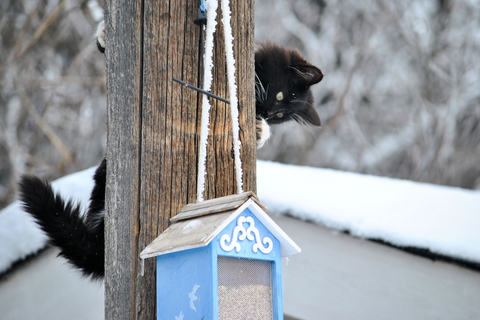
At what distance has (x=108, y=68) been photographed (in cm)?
110

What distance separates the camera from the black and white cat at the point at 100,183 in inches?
55.9

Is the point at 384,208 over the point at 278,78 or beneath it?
beneath

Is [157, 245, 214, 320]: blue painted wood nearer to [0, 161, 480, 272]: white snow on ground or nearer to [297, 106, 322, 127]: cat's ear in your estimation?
[0, 161, 480, 272]: white snow on ground

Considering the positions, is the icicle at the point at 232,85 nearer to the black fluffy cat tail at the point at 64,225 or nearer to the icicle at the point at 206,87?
the icicle at the point at 206,87

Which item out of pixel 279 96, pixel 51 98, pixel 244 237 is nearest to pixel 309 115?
pixel 279 96

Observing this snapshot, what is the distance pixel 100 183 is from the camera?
78.3 inches

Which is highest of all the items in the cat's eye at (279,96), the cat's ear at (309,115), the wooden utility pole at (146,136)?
the cat's eye at (279,96)

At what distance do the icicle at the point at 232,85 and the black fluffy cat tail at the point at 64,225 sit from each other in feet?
2.43

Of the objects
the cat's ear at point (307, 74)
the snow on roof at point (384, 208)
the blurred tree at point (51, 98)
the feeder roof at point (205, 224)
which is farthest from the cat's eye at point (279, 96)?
the blurred tree at point (51, 98)

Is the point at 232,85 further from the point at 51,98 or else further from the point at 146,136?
the point at 51,98

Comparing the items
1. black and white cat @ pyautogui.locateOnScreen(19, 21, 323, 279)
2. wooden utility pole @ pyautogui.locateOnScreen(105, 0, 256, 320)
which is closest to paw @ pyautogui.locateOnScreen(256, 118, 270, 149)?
black and white cat @ pyautogui.locateOnScreen(19, 21, 323, 279)

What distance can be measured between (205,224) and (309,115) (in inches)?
83.7

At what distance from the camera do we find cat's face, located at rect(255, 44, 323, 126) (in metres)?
2.50

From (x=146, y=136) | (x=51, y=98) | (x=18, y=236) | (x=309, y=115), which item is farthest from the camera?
(x=51, y=98)
